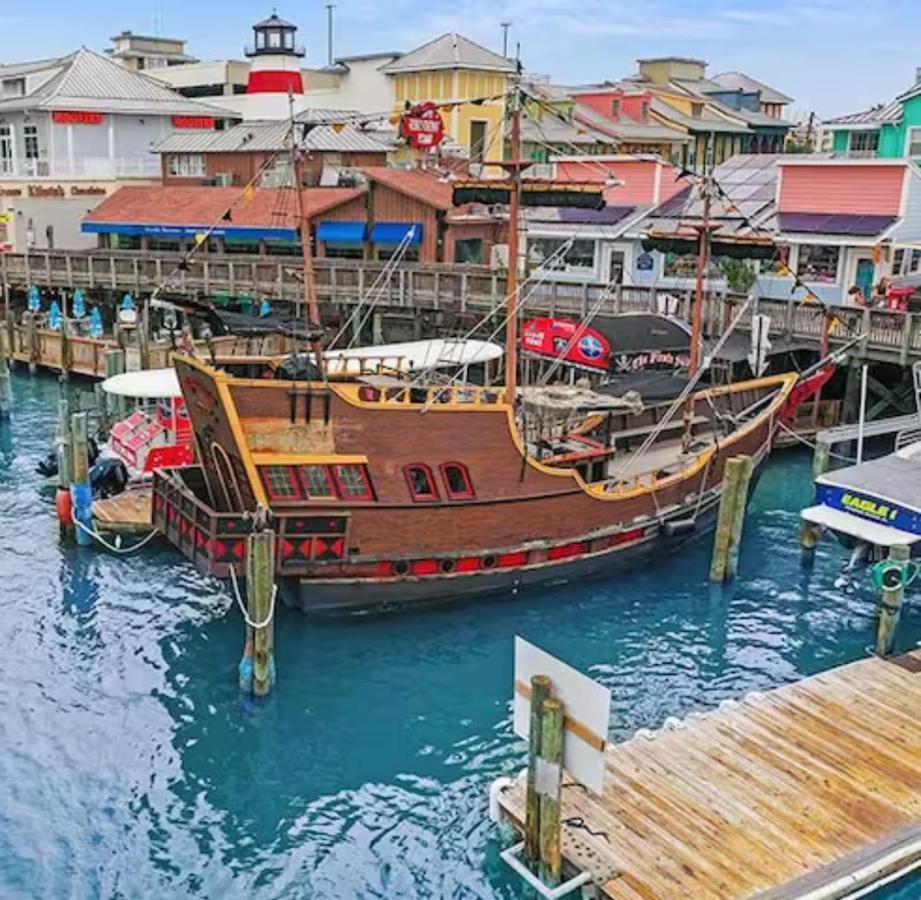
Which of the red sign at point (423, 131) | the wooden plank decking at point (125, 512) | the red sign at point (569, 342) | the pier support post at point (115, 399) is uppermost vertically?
the red sign at point (423, 131)

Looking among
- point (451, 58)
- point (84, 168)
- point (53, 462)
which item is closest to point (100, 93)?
point (84, 168)

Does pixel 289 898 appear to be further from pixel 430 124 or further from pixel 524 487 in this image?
pixel 430 124

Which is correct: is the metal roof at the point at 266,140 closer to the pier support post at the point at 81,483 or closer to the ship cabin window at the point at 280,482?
the pier support post at the point at 81,483

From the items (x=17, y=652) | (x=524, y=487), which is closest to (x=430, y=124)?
(x=524, y=487)

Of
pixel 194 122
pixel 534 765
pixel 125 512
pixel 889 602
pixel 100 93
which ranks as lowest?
pixel 125 512

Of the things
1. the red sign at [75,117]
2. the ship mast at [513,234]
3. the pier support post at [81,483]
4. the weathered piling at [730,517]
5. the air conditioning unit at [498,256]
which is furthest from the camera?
the red sign at [75,117]

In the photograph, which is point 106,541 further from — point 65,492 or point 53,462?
point 53,462

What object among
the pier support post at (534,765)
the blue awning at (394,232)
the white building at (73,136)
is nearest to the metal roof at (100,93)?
the white building at (73,136)
